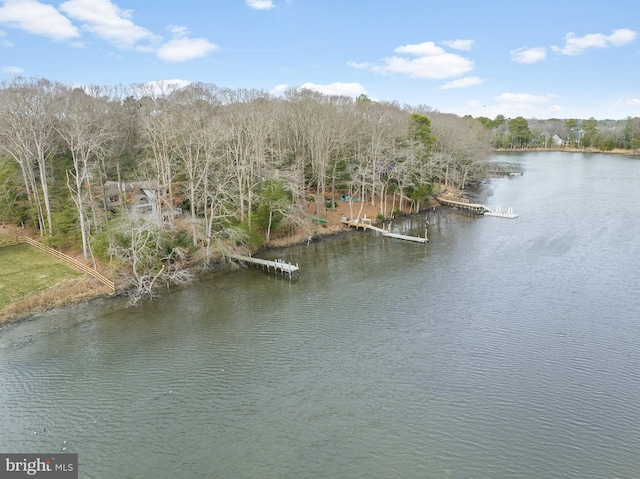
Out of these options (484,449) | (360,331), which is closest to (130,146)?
(360,331)

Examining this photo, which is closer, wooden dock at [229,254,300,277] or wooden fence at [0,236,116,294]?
wooden fence at [0,236,116,294]

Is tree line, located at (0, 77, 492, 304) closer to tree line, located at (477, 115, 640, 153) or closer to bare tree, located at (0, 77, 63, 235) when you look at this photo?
bare tree, located at (0, 77, 63, 235)

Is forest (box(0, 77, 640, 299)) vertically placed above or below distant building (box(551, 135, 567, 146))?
below

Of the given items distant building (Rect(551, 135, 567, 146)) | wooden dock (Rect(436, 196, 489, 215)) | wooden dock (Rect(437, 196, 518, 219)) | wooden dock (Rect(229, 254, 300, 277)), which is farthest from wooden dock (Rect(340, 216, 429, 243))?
distant building (Rect(551, 135, 567, 146))

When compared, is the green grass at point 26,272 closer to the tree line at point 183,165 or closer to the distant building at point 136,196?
the tree line at point 183,165

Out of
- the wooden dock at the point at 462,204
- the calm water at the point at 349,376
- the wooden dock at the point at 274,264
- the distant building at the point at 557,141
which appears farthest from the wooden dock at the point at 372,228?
the distant building at the point at 557,141
